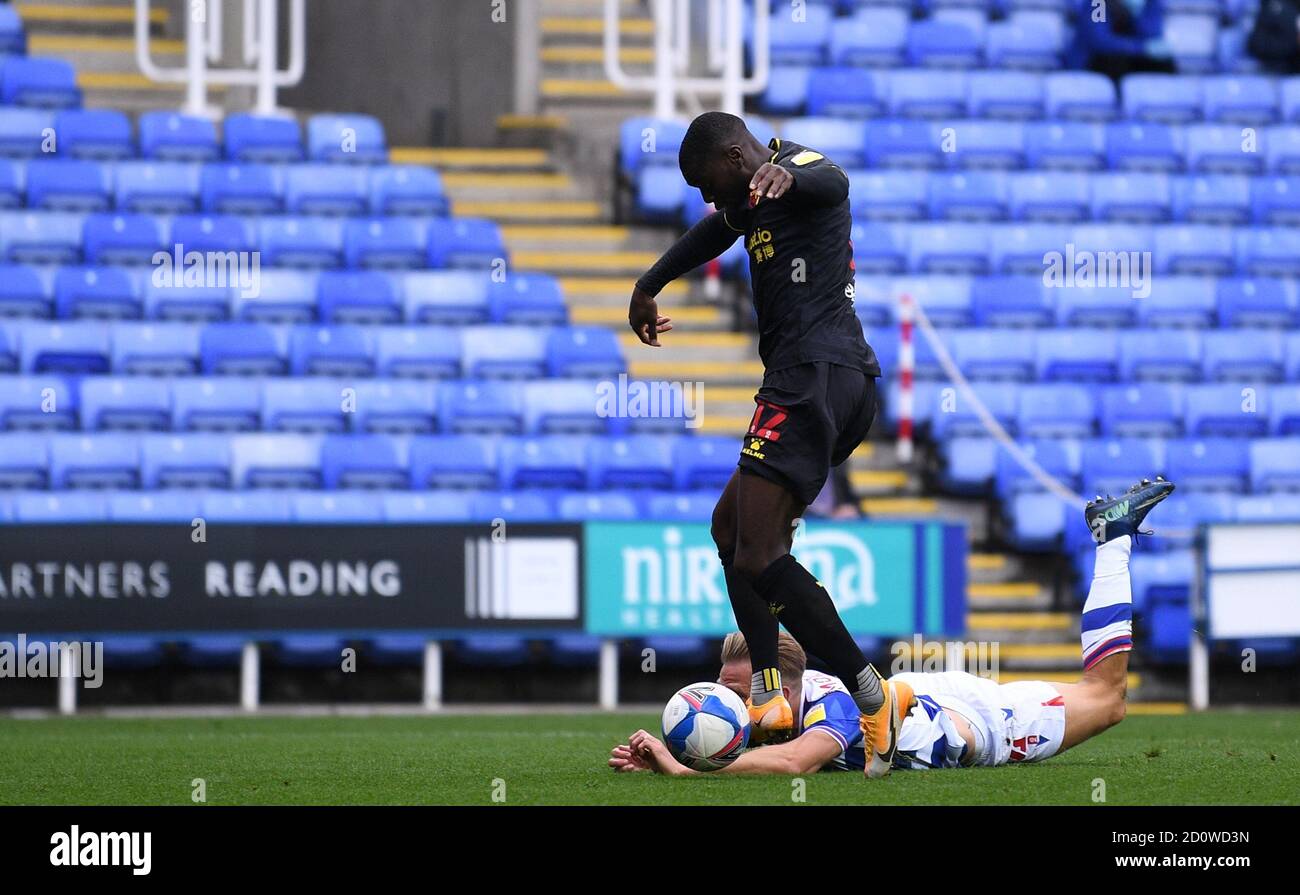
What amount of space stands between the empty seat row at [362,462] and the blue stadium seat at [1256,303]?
14.4 ft

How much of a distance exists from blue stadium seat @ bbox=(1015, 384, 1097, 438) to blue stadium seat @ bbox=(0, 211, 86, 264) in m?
6.60

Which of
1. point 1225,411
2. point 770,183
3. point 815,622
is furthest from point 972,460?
point 770,183

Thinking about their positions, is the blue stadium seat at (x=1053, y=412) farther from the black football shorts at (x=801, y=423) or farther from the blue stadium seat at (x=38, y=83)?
the black football shorts at (x=801, y=423)

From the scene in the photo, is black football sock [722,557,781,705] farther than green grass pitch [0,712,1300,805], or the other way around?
black football sock [722,557,781,705]

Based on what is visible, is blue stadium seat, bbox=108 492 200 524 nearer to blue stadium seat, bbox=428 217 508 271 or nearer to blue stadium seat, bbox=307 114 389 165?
blue stadium seat, bbox=428 217 508 271

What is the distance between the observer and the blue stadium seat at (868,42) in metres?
16.4

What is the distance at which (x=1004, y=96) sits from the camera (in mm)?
16156

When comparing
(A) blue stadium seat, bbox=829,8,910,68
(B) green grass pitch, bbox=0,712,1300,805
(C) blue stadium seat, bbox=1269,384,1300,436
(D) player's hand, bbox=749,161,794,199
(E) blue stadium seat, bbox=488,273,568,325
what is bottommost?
(B) green grass pitch, bbox=0,712,1300,805

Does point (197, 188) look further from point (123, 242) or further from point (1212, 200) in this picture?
point (1212, 200)

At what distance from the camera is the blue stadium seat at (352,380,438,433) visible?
12.8 metres

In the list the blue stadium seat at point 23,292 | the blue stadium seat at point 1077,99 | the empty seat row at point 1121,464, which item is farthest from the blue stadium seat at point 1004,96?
the blue stadium seat at point 23,292

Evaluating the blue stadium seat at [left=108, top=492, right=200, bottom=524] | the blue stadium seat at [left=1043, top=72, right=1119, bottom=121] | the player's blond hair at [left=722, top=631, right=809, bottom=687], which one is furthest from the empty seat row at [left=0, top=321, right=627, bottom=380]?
the player's blond hair at [left=722, top=631, right=809, bottom=687]

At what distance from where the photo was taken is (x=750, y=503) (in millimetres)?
6016
